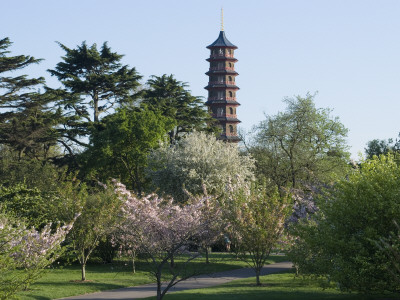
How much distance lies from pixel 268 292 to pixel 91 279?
9954 millimetres

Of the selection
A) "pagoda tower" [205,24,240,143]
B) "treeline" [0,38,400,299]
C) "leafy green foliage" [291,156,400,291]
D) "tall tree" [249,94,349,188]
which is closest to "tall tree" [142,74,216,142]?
"treeline" [0,38,400,299]

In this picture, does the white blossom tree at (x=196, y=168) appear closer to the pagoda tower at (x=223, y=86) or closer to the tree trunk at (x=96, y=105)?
the tree trunk at (x=96, y=105)

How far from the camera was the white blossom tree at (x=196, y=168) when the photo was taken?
45.1 m

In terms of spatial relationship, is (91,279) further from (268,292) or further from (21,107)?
(21,107)

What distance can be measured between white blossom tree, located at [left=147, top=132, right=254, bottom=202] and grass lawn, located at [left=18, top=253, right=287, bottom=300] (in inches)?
284

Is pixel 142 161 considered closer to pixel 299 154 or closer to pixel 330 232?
pixel 299 154

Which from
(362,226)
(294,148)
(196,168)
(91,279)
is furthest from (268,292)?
(294,148)

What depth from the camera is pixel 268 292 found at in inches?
992

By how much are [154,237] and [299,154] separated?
32.8 m

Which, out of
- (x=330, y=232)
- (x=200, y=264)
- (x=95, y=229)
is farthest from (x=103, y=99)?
(x=330, y=232)

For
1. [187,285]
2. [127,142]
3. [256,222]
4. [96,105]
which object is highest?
[96,105]

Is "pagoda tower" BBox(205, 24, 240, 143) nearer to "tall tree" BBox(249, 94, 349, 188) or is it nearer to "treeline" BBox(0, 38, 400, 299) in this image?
"treeline" BBox(0, 38, 400, 299)

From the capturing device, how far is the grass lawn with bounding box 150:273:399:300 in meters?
23.6

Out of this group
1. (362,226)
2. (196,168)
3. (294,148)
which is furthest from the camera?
(294,148)
